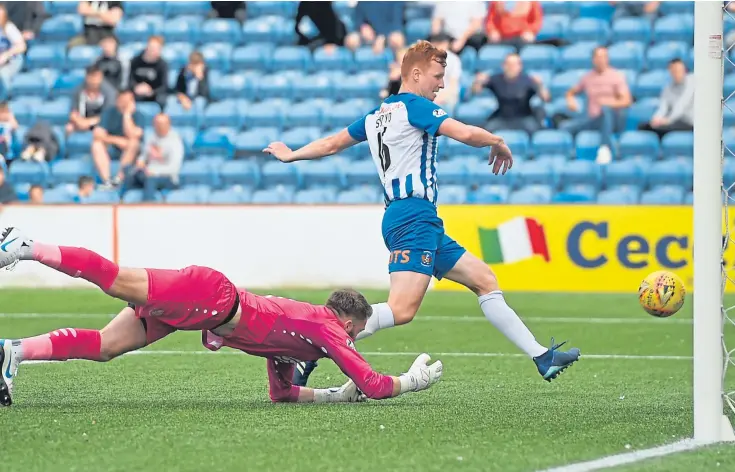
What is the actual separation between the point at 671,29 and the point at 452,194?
4562 millimetres

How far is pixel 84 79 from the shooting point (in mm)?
19047

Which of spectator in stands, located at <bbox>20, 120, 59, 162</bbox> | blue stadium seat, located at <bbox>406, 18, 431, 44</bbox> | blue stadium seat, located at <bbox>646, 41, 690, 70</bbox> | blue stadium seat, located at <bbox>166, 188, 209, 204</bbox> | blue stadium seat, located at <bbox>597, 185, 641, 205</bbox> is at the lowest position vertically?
blue stadium seat, located at <bbox>597, 185, 641, 205</bbox>

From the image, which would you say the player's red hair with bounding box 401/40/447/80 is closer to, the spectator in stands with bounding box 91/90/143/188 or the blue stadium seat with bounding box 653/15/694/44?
the spectator in stands with bounding box 91/90/143/188

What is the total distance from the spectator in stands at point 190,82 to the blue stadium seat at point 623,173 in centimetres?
621

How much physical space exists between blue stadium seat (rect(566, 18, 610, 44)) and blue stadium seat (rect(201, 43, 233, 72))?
5.32m

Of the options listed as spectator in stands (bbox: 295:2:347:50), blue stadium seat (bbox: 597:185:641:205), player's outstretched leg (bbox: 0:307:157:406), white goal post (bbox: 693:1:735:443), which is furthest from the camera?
spectator in stands (bbox: 295:2:347:50)

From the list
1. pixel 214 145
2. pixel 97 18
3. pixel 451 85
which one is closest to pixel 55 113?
pixel 97 18

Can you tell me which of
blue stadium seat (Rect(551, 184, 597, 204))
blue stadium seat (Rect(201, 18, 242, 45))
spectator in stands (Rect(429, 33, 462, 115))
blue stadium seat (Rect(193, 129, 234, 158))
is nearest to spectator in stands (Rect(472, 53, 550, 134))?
spectator in stands (Rect(429, 33, 462, 115))

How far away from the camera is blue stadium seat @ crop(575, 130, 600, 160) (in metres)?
17.4

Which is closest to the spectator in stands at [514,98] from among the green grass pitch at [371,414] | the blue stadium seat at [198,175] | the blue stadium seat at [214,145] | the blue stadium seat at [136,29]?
the blue stadium seat at [214,145]

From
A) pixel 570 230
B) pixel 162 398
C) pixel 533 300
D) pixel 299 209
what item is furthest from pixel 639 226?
pixel 162 398

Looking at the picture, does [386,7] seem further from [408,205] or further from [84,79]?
[408,205]

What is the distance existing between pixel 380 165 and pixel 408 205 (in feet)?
1.11

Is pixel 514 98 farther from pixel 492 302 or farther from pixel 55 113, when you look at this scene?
pixel 492 302
